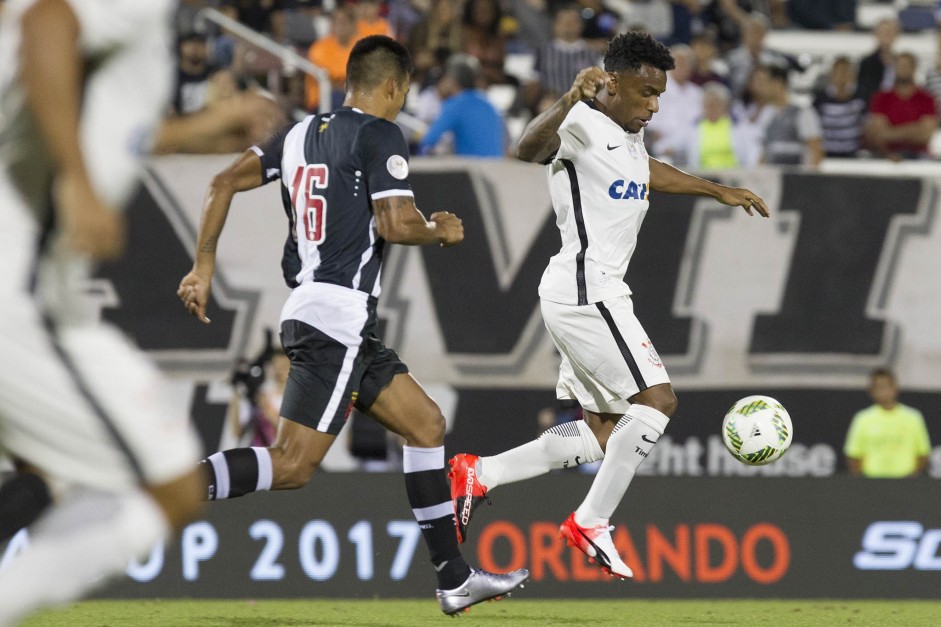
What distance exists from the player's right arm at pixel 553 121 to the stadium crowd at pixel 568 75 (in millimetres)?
5089

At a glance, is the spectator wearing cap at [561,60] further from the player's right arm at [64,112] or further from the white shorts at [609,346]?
the player's right arm at [64,112]

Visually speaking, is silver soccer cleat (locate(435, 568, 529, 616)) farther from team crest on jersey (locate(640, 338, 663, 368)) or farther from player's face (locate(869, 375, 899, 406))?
player's face (locate(869, 375, 899, 406))

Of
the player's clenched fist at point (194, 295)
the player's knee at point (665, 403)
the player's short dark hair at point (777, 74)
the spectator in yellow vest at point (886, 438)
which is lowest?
the spectator in yellow vest at point (886, 438)

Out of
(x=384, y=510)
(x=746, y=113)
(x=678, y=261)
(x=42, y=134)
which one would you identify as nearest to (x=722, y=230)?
(x=678, y=261)

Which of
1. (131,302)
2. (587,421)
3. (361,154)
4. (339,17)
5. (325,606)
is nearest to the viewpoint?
(361,154)

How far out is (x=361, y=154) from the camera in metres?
6.51

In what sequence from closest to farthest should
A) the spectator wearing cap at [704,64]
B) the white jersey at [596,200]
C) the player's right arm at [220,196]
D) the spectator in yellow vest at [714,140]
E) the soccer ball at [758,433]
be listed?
1. the player's right arm at [220,196]
2. the white jersey at [596,200]
3. the soccer ball at [758,433]
4. the spectator in yellow vest at [714,140]
5. the spectator wearing cap at [704,64]

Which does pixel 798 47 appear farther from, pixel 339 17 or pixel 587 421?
pixel 587 421

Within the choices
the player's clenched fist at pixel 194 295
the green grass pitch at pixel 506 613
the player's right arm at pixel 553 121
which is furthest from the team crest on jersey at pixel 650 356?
the player's clenched fist at pixel 194 295

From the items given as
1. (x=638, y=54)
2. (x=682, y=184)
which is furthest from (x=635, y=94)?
(x=682, y=184)

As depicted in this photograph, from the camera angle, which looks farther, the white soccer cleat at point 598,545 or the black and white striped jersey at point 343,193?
the white soccer cleat at point 598,545

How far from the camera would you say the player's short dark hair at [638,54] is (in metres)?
7.28

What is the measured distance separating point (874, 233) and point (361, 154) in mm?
6478

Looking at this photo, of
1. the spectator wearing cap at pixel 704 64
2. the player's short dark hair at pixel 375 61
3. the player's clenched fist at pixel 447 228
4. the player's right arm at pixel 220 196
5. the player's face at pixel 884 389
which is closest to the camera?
the player's clenched fist at pixel 447 228
